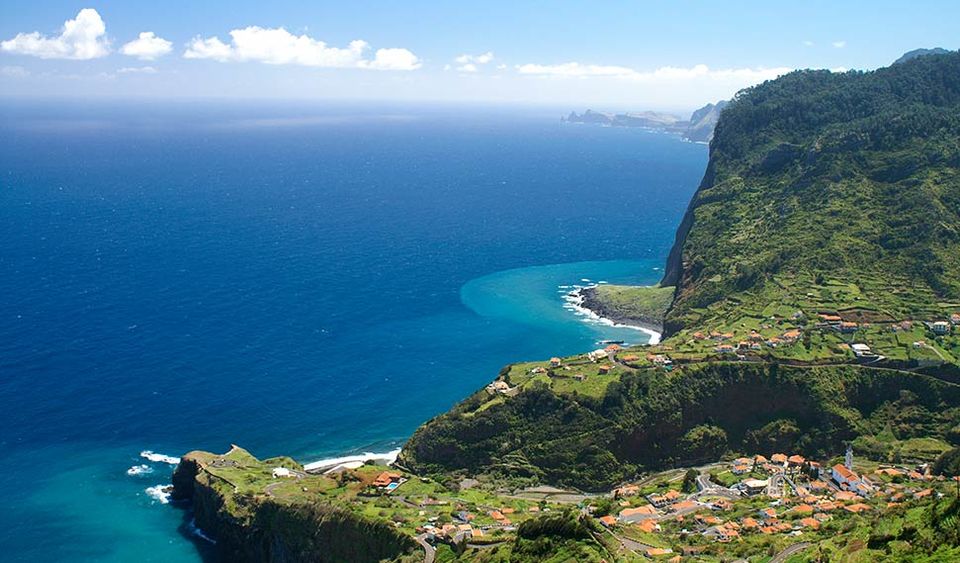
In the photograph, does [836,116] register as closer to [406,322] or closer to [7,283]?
[406,322]

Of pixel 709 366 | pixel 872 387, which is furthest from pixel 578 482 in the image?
pixel 872 387

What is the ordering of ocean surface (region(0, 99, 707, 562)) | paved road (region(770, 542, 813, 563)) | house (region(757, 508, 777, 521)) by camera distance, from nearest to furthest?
1. paved road (region(770, 542, 813, 563))
2. house (region(757, 508, 777, 521))
3. ocean surface (region(0, 99, 707, 562))

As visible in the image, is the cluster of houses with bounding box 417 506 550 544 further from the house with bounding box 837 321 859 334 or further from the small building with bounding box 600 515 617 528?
the house with bounding box 837 321 859 334

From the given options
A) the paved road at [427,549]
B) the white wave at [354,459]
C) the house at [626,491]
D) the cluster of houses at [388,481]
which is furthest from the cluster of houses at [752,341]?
the paved road at [427,549]

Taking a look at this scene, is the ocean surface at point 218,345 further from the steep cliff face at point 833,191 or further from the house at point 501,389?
the steep cliff face at point 833,191

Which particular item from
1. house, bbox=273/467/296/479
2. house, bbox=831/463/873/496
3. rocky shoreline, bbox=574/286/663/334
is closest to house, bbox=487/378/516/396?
house, bbox=273/467/296/479

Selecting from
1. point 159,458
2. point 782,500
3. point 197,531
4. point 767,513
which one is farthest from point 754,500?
point 159,458
